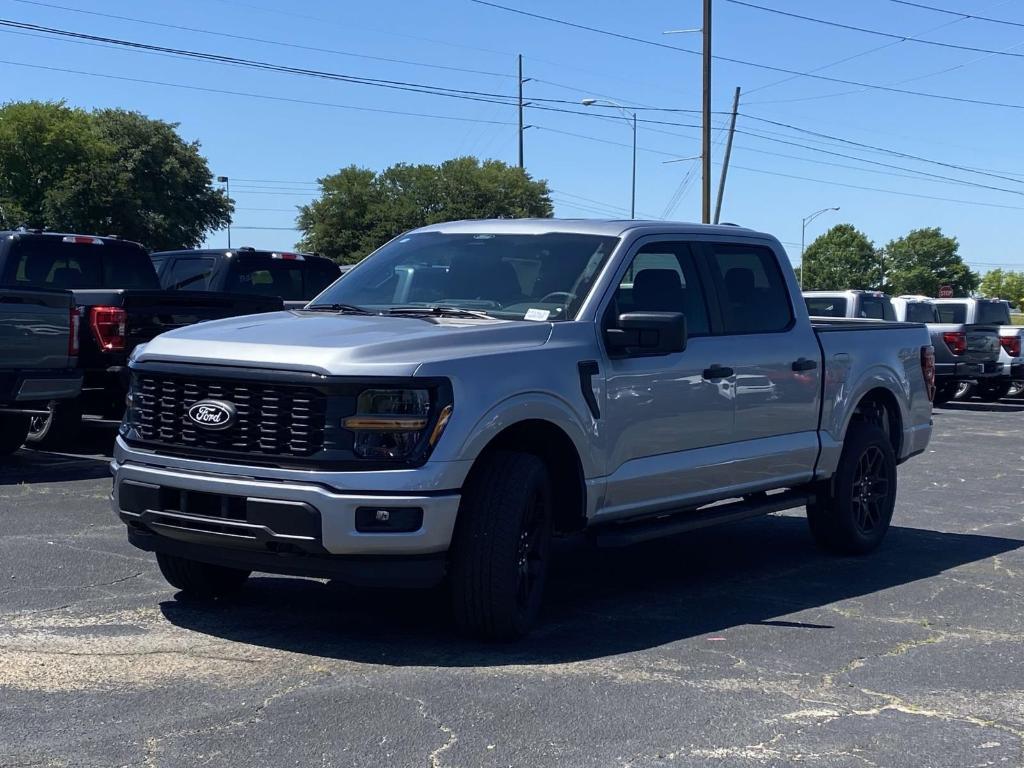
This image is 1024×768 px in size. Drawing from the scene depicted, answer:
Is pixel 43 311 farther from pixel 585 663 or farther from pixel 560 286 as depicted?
pixel 585 663

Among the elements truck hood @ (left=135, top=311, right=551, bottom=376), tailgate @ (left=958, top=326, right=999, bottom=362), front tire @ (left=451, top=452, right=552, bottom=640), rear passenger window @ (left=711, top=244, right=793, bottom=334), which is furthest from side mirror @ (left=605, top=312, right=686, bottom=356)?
tailgate @ (left=958, top=326, right=999, bottom=362)

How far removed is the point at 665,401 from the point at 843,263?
141731mm

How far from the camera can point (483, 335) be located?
232 inches

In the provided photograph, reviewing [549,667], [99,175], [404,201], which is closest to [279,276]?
[549,667]

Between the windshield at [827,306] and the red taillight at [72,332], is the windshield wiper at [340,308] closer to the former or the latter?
the red taillight at [72,332]

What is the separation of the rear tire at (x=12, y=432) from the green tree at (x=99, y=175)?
167ft

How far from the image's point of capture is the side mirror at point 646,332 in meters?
6.26

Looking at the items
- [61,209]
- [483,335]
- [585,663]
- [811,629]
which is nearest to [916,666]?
[811,629]

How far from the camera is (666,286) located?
7086mm

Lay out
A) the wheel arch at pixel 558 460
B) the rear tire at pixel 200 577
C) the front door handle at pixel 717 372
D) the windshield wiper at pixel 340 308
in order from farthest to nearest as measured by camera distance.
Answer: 1. the front door handle at pixel 717 372
2. the windshield wiper at pixel 340 308
3. the rear tire at pixel 200 577
4. the wheel arch at pixel 558 460

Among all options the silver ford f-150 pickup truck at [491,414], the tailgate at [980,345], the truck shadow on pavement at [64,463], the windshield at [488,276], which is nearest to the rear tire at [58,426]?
the truck shadow on pavement at [64,463]

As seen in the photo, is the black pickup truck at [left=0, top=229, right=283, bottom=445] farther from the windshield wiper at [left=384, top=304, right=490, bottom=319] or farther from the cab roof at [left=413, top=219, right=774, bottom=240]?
the windshield wiper at [left=384, top=304, right=490, bottom=319]

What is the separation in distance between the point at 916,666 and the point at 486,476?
2.06 meters

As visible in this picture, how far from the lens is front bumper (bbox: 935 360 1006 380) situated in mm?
22734
